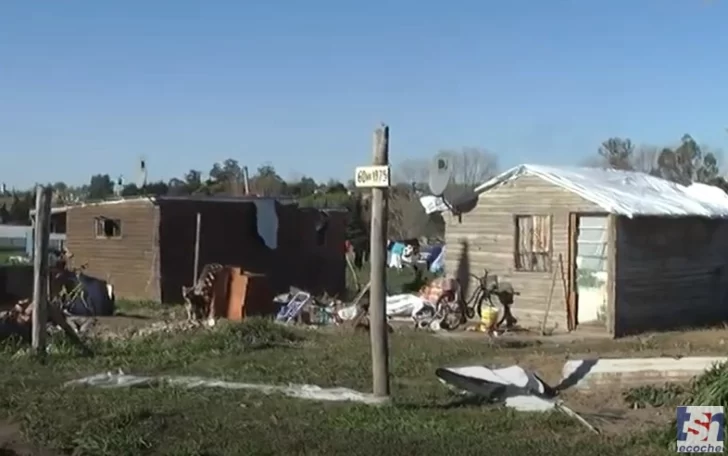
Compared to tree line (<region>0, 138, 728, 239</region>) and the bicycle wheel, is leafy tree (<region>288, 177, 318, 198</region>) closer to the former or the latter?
tree line (<region>0, 138, 728, 239</region>)

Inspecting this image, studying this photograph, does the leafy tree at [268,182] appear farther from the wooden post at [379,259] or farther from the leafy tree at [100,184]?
the wooden post at [379,259]

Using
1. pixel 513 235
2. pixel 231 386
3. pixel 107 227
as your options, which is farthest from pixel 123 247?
pixel 231 386

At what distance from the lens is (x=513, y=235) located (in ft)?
76.7

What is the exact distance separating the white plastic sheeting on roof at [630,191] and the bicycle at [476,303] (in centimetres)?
225

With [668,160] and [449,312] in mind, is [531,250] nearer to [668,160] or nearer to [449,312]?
[449,312]

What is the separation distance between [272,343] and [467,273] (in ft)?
25.1

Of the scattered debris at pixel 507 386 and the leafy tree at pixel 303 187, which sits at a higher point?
the leafy tree at pixel 303 187

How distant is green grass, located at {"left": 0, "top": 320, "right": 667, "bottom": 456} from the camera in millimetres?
9758

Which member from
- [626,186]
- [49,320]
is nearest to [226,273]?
[49,320]

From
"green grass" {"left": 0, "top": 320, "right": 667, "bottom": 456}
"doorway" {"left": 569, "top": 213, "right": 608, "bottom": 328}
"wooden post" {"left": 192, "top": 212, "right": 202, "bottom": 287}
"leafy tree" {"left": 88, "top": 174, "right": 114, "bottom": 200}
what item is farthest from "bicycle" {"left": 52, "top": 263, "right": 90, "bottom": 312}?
"leafy tree" {"left": 88, "top": 174, "right": 114, "bottom": 200}

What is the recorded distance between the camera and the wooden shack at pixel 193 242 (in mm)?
29312

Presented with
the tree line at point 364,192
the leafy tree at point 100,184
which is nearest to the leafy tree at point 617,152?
the tree line at point 364,192

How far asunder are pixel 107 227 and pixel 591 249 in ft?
46.9

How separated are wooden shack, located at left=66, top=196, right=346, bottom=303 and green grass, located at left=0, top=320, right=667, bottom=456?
12.5 metres
